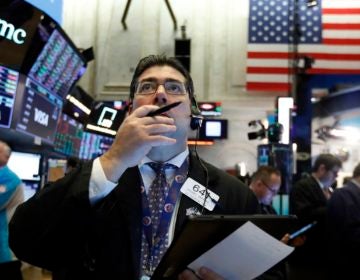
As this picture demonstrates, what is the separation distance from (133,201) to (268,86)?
7835 millimetres

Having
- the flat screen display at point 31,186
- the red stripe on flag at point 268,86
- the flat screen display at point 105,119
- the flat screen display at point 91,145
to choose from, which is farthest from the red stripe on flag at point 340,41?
the flat screen display at point 31,186

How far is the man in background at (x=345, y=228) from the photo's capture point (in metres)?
3.90

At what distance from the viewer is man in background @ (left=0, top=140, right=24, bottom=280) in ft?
13.1

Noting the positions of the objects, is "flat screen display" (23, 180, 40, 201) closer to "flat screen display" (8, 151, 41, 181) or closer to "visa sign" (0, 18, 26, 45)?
"flat screen display" (8, 151, 41, 181)

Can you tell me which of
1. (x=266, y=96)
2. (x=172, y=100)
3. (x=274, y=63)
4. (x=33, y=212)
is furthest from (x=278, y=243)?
(x=266, y=96)

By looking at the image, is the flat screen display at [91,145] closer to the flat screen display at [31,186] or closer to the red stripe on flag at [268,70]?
the flat screen display at [31,186]

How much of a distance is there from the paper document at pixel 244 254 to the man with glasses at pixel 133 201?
4 centimetres

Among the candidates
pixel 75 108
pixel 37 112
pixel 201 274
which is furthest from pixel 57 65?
pixel 201 274

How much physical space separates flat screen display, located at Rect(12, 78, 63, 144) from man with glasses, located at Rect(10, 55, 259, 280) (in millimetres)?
3572

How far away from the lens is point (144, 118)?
1.36 metres

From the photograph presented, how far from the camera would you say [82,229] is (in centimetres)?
139

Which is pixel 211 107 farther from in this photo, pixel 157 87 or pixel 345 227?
pixel 157 87

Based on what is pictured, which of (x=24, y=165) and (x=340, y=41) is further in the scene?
(x=340, y=41)

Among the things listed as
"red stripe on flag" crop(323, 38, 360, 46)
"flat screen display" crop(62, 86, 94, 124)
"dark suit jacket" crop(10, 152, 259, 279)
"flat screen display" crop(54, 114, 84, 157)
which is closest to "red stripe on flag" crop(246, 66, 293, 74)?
"red stripe on flag" crop(323, 38, 360, 46)
